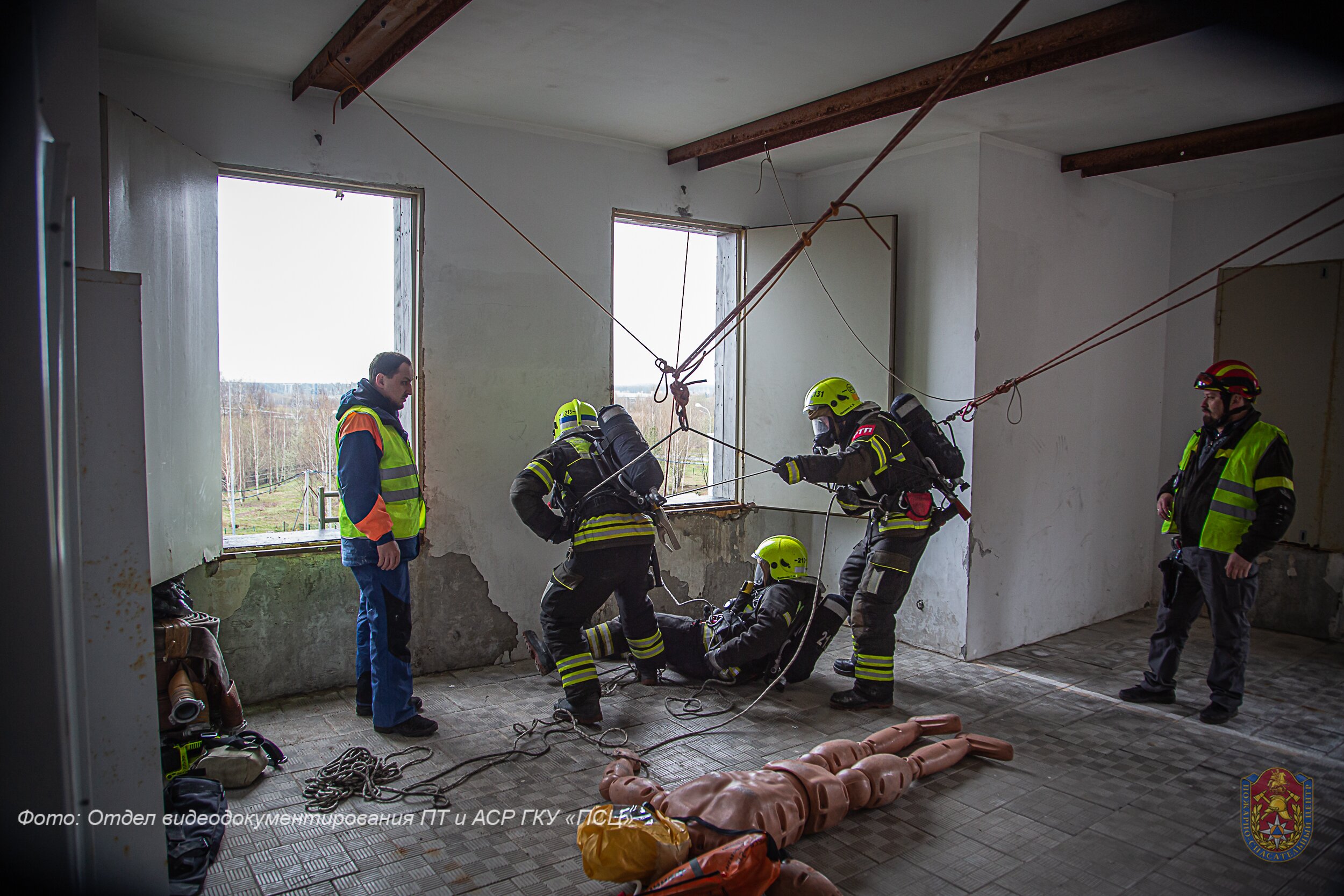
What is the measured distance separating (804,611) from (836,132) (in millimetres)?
3028

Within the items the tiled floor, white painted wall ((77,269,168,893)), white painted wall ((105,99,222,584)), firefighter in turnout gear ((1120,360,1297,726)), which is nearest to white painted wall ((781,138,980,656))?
the tiled floor

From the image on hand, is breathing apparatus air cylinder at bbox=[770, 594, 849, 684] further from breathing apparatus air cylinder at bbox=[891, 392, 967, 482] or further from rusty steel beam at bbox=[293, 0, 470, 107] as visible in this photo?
rusty steel beam at bbox=[293, 0, 470, 107]

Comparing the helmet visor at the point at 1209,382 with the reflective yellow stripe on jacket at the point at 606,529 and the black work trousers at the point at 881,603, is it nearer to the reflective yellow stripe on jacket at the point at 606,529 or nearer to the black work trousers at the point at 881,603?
the black work trousers at the point at 881,603

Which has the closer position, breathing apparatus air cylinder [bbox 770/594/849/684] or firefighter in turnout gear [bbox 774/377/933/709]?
firefighter in turnout gear [bbox 774/377/933/709]

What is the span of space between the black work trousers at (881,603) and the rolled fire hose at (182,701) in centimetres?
321

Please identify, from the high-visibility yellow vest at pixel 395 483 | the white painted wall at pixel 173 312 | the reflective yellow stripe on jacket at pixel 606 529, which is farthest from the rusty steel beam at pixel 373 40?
the reflective yellow stripe on jacket at pixel 606 529

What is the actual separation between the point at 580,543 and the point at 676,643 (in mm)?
1006

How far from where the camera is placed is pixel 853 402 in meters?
4.68

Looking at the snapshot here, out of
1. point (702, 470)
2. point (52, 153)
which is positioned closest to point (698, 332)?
point (702, 470)

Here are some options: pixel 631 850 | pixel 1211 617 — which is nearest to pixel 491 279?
pixel 631 850

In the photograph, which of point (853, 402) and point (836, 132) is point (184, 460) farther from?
point (836, 132)

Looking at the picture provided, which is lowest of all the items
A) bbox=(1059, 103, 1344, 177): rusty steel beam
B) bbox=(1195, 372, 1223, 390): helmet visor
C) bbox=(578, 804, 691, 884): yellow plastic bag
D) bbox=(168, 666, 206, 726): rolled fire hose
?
bbox=(578, 804, 691, 884): yellow plastic bag

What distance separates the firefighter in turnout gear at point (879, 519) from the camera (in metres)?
4.41

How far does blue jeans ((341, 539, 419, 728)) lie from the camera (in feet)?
12.8
